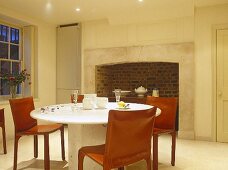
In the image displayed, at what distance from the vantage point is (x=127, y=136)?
186 centimetres

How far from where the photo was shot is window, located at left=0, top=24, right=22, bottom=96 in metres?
5.00

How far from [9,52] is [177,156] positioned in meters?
3.91

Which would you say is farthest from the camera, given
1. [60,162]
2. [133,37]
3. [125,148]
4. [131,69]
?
[131,69]

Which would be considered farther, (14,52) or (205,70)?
(14,52)

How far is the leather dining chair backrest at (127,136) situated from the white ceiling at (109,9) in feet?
9.61

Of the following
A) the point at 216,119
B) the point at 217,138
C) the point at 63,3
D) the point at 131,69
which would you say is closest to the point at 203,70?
the point at 216,119

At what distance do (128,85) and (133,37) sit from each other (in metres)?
1.46

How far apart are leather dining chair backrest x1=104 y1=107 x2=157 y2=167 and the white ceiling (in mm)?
2930

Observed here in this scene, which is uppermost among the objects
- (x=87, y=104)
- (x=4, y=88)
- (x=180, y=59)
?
(x=180, y=59)

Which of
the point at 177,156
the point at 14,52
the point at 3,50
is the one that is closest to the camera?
the point at 177,156

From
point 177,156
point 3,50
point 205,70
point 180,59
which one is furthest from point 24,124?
point 205,70

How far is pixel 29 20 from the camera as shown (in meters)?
5.16

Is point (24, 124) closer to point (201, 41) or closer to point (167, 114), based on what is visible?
point (167, 114)

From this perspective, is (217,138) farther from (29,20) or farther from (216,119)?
(29,20)
